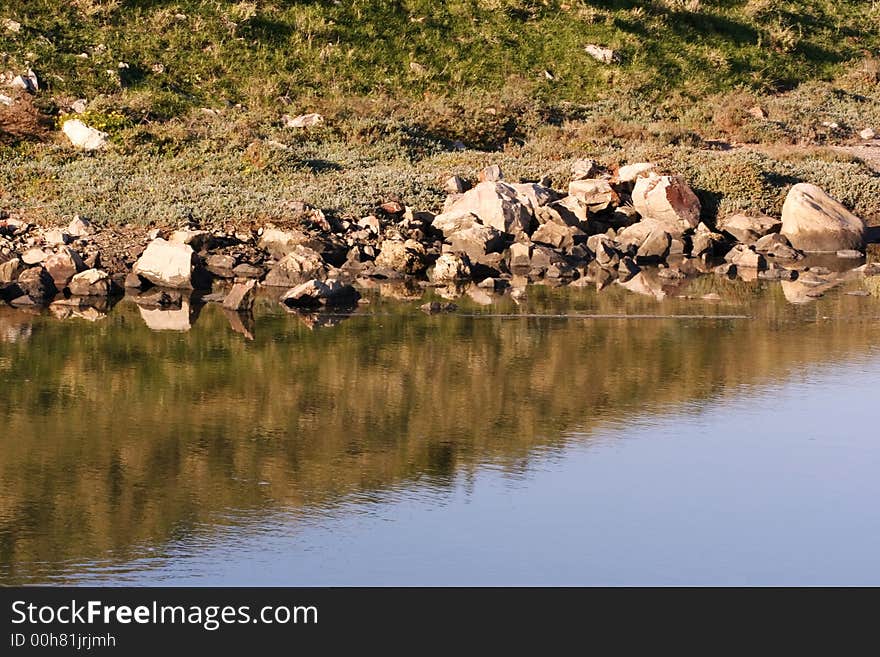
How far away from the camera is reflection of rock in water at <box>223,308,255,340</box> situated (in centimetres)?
1942

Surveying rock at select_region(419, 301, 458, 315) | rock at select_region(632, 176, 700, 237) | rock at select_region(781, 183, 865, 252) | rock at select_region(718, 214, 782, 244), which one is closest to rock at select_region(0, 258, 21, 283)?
rock at select_region(419, 301, 458, 315)

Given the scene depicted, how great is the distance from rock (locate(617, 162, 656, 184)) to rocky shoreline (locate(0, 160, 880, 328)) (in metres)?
0.05

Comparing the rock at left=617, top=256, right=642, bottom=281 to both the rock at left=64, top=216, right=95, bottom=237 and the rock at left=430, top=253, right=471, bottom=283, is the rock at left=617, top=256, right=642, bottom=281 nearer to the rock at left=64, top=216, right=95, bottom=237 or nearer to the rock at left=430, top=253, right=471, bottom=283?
the rock at left=430, top=253, right=471, bottom=283

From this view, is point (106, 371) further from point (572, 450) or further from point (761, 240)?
Result: point (761, 240)

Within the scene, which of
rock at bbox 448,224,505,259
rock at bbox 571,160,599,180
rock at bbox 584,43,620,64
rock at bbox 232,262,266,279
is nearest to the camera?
rock at bbox 232,262,266,279

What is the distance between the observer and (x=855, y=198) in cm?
3272

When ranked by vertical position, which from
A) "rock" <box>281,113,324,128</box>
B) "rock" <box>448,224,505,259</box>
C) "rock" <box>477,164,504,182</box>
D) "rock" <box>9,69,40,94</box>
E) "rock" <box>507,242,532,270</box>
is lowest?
"rock" <box>507,242,532,270</box>

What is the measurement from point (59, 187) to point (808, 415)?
775 inches

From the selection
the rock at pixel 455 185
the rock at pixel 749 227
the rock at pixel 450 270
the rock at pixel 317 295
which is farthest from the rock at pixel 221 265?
the rock at pixel 749 227

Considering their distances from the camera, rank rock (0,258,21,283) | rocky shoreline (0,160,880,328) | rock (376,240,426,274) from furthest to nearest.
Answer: rock (376,240,426,274), rocky shoreline (0,160,880,328), rock (0,258,21,283)

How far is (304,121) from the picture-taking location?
35938 millimetres

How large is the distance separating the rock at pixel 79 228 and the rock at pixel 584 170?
38.0 feet

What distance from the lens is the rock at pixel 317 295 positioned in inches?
858

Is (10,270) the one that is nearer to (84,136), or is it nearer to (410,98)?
(84,136)
